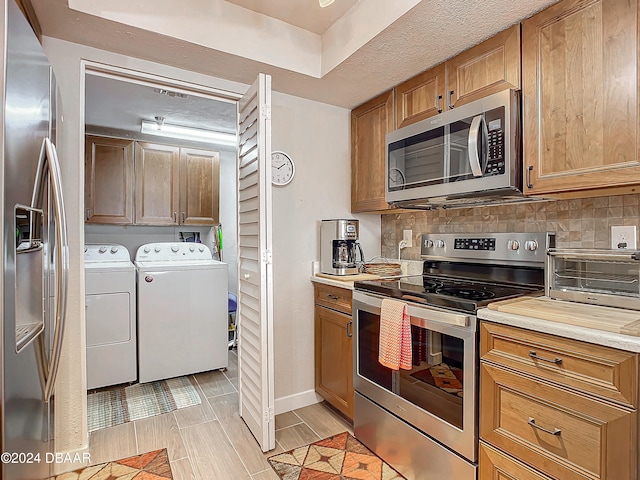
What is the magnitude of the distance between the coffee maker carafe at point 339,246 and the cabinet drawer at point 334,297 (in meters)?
0.13

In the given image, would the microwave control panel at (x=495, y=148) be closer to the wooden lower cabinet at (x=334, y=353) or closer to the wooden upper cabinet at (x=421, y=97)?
the wooden upper cabinet at (x=421, y=97)

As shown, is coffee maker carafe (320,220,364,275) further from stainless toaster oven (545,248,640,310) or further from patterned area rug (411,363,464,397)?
stainless toaster oven (545,248,640,310)

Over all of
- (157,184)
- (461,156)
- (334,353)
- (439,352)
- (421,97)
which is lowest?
(334,353)

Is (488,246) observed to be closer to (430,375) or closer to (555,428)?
(430,375)

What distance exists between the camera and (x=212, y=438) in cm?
215

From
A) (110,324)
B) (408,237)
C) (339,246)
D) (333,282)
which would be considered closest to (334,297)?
(333,282)

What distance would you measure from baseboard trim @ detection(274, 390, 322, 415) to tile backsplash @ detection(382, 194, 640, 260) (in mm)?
1222

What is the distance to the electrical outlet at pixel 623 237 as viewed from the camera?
1.53 meters

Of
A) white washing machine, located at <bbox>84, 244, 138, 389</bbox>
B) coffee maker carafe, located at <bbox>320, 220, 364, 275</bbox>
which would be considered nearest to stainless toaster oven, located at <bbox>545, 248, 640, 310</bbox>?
coffee maker carafe, located at <bbox>320, 220, 364, 275</bbox>

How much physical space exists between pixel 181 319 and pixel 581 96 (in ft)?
10.1

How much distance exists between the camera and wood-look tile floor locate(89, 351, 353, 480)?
6.15 ft

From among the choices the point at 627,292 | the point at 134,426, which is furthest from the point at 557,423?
Answer: the point at 134,426

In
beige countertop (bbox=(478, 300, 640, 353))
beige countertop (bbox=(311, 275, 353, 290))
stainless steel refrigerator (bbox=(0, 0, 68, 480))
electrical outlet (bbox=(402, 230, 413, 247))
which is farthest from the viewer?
electrical outlet (bbox=(402, 230, 413, 247))

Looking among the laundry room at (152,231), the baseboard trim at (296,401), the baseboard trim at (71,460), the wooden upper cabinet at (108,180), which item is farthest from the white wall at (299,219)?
the wooden upper cabinet at (108,180)
